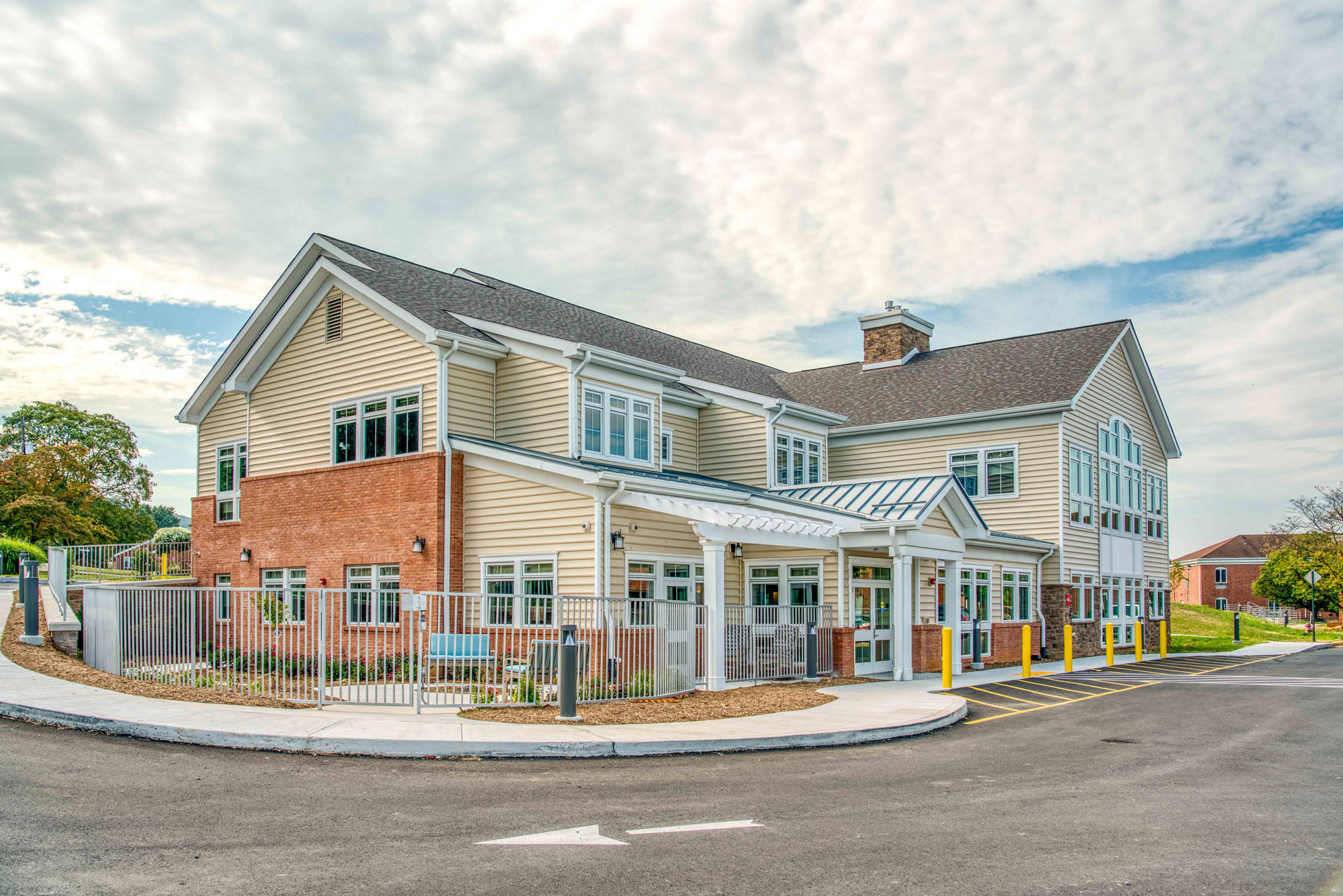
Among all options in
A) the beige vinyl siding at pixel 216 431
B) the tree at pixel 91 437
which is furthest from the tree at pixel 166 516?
the beige vinyl siding at pixel 216 431

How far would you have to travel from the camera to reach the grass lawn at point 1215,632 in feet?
131

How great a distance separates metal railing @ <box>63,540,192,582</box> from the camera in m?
30.5

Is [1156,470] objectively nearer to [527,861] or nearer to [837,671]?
[837,671]

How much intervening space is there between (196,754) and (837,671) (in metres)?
13.3

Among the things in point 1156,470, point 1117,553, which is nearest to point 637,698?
point 1117,553

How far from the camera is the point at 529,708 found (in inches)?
555

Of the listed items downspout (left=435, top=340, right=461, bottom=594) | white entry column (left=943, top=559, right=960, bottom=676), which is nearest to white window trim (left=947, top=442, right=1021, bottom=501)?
white entry column (left=943, top=559, right=960, bottom=676)

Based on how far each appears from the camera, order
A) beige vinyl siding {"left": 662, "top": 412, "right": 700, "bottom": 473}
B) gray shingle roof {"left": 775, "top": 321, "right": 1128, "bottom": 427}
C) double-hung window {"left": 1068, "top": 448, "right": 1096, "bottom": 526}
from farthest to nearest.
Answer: gray shingle roof {"left": 775, "top": 321, "right": 1128, "bottom": 427}
double-hung window {"left": 1068, "top": 448, "right": 1096, "bottom": 526}
beige vinyl siding {"left": 662, "top": 412, "right": 700, "bottom": 473}

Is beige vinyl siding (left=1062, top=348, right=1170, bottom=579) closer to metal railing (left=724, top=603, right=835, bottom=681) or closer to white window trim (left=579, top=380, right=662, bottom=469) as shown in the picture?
metal railing (left=724, top=603, right=835, bottom=681)

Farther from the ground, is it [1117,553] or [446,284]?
[446,284]

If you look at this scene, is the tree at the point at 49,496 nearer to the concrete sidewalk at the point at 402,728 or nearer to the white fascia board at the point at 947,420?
the white fascia board at the point at 947,420

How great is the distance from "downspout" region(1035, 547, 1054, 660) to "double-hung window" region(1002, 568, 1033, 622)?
→ 1.35 ft

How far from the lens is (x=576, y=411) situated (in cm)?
2181

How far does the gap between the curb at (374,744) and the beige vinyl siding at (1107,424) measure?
21237 mm
